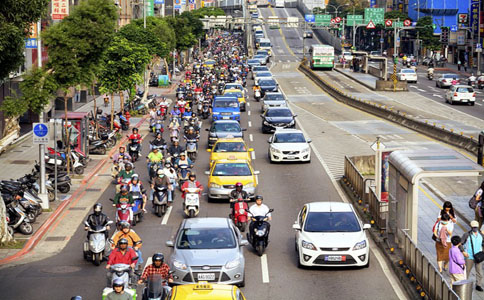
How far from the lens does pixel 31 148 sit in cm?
4331

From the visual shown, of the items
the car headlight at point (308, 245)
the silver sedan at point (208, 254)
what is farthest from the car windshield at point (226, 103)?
the silver sedan at point (208, 254)

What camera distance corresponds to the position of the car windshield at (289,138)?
37375 mm

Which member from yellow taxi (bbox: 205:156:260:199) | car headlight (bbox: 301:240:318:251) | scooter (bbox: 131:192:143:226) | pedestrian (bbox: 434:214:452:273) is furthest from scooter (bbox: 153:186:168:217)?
pedestrian (bbox: 434:214:452:273)

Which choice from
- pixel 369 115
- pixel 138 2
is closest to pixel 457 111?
pixel 369 115

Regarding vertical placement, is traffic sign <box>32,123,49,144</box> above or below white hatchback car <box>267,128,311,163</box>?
above

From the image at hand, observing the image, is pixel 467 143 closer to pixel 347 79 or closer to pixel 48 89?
pixel 48 89

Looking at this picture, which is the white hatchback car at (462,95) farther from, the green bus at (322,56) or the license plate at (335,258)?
the license plate at (335,258)

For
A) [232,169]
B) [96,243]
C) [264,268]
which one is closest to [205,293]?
[264,268]

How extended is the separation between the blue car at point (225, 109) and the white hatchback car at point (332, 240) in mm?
28113

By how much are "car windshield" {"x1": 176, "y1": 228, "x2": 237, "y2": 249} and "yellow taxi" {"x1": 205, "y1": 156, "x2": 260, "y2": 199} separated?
29.6 ft

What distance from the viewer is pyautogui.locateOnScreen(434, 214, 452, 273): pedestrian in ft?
60.2

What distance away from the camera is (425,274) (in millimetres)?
17047

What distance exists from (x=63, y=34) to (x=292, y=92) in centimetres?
4708

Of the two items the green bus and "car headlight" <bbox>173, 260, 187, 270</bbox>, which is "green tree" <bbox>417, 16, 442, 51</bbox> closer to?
the green bus
